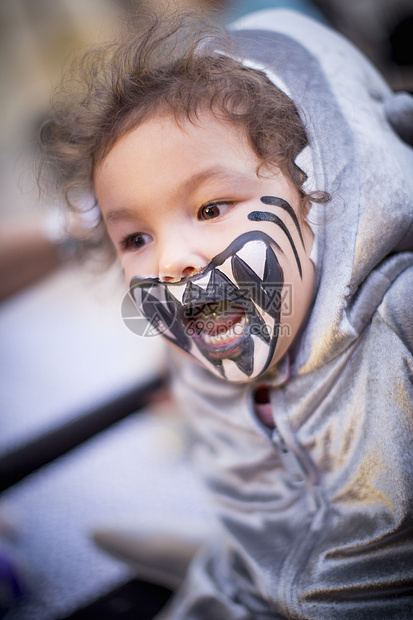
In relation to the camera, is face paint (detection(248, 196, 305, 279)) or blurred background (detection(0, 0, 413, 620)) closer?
face paint (detection(248, 196, 305, 279))

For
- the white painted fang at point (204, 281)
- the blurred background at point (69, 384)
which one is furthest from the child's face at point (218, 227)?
the blurred background at point (69, 384)

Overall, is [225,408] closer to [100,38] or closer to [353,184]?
[353,184]

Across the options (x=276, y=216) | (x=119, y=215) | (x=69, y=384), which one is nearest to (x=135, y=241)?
(x=119, y=215)

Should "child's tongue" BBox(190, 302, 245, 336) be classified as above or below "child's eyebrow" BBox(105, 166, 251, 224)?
below

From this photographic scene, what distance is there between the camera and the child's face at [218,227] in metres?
0.37

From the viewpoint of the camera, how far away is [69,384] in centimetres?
101

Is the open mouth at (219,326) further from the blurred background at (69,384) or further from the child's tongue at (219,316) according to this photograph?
the blurred background at (69,384)

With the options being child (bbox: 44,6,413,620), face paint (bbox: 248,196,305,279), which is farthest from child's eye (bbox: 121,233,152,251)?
face paint (bbox: 248,196,305,279)

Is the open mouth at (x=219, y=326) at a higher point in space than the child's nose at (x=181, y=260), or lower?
lower

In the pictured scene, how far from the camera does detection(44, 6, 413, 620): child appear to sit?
381 mm

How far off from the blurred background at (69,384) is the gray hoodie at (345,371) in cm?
14

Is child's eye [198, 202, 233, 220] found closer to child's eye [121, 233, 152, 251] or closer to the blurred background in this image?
child's eye [121, 233, 152, 251]

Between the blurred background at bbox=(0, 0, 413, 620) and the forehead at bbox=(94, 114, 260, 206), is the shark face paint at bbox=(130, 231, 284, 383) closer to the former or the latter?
the forehead at bbox=(94, 114, 260, 206)

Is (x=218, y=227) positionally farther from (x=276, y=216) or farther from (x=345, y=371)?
(x=345, y=371)
